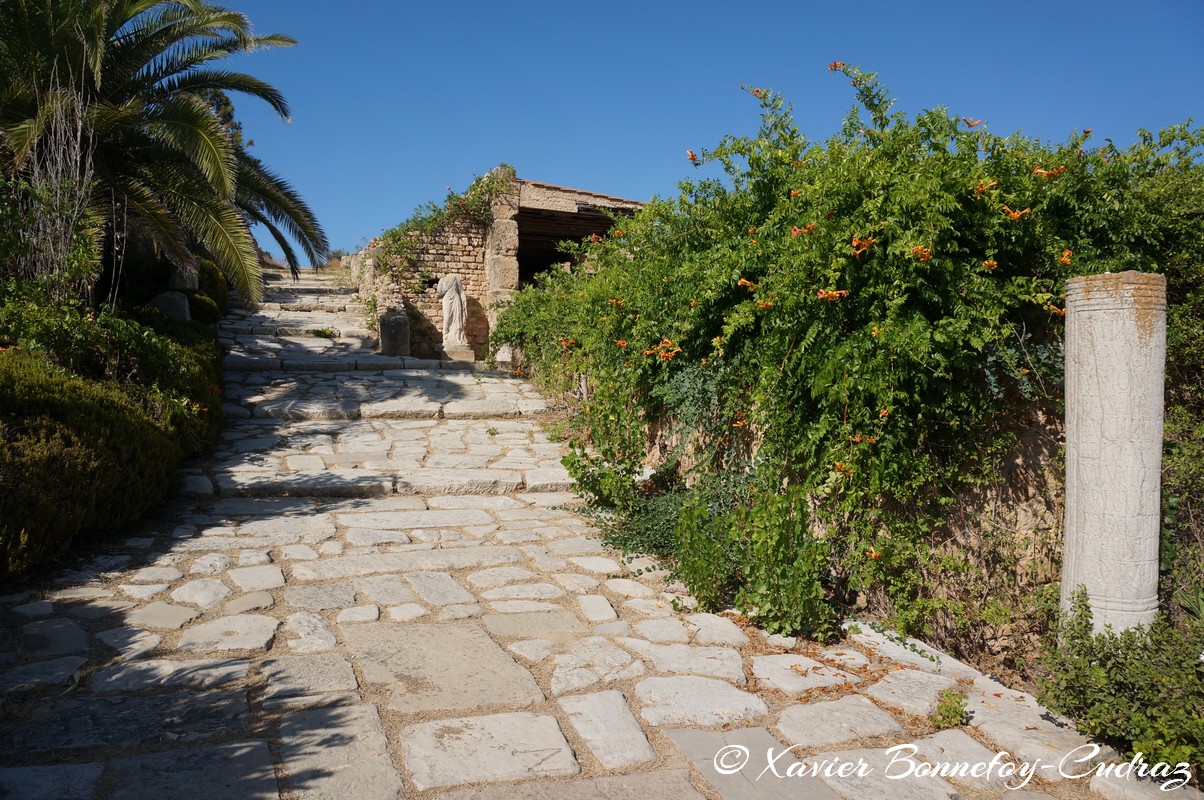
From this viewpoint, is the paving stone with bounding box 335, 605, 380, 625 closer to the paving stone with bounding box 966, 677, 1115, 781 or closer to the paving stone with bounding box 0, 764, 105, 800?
the paving stone with bounding box 0, 764, 105, 800

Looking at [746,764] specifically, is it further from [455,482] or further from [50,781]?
[455,482]

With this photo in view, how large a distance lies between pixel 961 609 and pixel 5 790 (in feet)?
12.5

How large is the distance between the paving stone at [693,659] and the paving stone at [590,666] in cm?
9

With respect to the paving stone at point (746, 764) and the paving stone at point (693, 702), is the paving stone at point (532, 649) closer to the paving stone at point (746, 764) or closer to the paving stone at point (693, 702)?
the paving stone at point (693, 702)

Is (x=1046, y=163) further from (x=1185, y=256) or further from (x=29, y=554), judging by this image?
(x=29, y=554)

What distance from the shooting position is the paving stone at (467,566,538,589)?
162 inches

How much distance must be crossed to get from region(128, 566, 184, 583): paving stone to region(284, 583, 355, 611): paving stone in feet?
2.08

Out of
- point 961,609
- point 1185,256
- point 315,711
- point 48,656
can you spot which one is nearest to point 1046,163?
point 1185,256

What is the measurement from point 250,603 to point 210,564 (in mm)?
705

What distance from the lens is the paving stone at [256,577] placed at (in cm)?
388

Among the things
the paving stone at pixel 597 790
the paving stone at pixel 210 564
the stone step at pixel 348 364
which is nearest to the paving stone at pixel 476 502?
the paving stone at pixel 210 564

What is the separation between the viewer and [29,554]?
3.70 m

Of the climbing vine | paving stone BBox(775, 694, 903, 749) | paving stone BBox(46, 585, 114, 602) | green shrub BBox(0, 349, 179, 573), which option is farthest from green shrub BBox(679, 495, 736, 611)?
green shrub BBox(0, 349, 179, 573)

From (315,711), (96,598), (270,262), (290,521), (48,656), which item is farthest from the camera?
(270,262)
